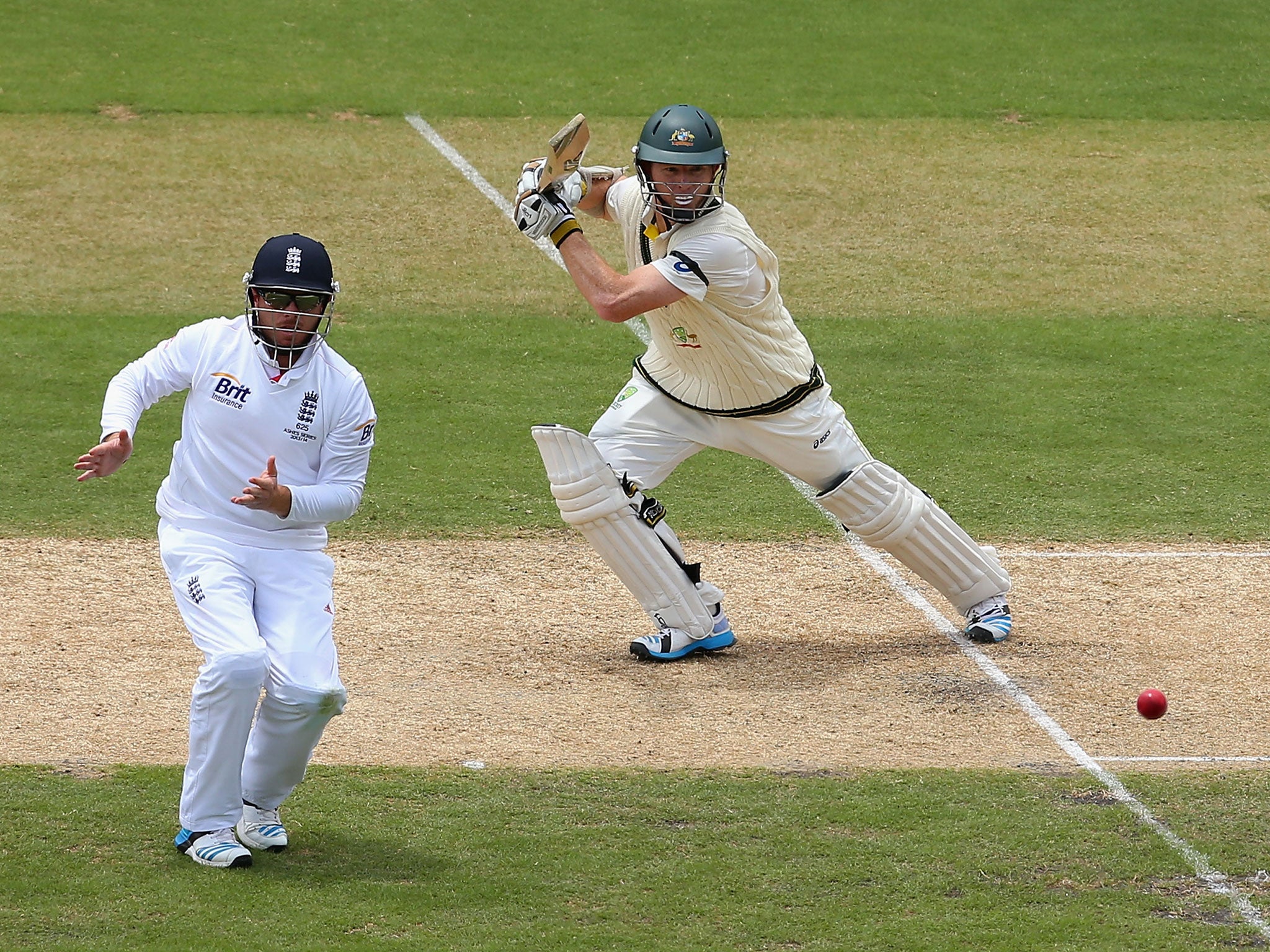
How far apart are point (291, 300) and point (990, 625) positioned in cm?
380

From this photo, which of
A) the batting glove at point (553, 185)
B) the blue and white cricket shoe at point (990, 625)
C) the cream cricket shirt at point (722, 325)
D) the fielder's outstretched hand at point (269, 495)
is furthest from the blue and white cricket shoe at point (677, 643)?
the fielder's outstretched hand at point (269, 495)

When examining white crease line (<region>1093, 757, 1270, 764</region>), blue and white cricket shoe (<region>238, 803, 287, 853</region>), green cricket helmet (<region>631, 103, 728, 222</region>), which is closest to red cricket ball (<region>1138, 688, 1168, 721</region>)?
white crease line (<region>1093, 757, 1270, 764</region>)

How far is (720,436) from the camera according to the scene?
7.80 meters

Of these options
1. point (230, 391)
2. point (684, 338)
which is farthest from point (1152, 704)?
point (230, 391)

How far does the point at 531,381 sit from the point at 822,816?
6257mm

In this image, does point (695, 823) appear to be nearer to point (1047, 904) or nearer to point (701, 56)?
point (1047, 904)

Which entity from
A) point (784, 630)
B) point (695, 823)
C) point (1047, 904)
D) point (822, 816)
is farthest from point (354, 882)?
point (784, 630)

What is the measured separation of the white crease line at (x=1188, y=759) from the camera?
6590mm

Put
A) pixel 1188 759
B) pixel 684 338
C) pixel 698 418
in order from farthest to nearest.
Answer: pixel 698 418
pixel 684 338
pixel 1188 759

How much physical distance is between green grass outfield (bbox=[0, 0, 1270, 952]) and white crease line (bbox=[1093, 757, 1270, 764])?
178 millimetres

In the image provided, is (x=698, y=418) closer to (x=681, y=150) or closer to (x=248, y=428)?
(x=681, y=150)

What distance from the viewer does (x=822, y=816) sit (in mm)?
6004

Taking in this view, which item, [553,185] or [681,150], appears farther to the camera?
[681,150]

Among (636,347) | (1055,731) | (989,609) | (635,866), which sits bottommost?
(635,866)
